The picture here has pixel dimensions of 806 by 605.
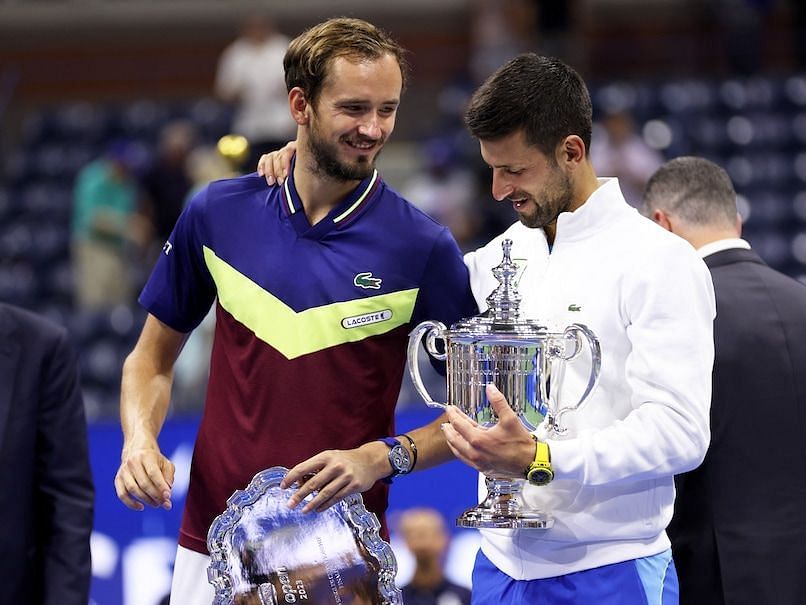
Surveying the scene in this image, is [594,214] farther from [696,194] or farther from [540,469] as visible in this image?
[696,194]

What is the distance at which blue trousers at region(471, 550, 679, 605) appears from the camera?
3113mm

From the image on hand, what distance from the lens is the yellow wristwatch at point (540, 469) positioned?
2.96 m

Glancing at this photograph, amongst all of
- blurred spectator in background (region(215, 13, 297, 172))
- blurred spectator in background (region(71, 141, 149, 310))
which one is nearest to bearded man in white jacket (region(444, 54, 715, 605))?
blurred spectator in background (region(215, 13, 297, 172))

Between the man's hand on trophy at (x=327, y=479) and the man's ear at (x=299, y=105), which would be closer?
the man's hand on trophy at (x=327, y=479)

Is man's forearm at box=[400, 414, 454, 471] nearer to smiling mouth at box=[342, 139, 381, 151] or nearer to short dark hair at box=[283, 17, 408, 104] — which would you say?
smiling mouth at box=[342, 139, 381, 151]

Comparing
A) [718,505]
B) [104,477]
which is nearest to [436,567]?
[104,477]

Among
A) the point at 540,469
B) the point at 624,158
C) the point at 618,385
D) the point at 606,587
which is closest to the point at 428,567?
the point at 606,587

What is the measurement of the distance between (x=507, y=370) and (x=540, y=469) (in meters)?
0.23

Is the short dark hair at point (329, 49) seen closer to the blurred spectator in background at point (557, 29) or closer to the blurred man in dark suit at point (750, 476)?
the blurred man in dark suit at point (750, 476)

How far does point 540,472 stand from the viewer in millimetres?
2959

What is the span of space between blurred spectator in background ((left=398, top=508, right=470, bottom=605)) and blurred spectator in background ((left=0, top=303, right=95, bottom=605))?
9.10 feet

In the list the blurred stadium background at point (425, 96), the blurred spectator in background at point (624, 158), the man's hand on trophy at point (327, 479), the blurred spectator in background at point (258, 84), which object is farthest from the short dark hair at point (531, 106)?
the blurred spectator in background at point (258, 84)

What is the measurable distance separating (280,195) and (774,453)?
148cm

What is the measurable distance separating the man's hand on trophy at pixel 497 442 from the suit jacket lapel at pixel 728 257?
1205 millimetres
